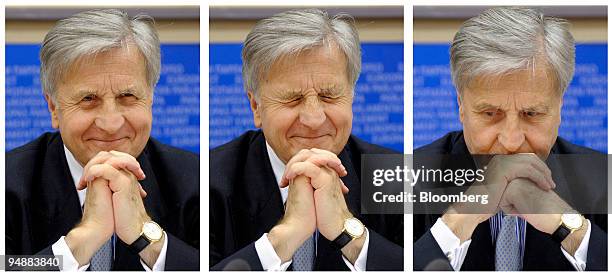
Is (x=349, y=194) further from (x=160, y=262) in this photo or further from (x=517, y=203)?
(x=160, y=262)

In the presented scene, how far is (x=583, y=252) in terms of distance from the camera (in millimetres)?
7426

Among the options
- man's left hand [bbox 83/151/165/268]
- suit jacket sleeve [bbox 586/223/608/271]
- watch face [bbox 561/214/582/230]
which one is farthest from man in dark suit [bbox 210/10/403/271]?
suit jacket sleeve [bbox 586/223/608/271]

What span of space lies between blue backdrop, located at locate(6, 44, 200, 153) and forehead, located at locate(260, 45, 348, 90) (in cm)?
53

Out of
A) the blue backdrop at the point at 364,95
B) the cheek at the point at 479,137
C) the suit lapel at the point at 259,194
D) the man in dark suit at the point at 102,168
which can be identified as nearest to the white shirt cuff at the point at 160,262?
the man in dark suit at the point at 102,168

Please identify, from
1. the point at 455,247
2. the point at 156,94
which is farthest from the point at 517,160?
the point at 156,94

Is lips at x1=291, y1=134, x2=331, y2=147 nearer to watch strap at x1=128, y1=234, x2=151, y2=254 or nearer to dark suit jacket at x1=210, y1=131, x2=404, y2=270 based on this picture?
dark suit jacket at x1=210, y1=131, x2=404, y2=270

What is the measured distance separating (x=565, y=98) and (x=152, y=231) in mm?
2809

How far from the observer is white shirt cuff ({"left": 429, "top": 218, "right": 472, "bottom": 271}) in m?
7.41

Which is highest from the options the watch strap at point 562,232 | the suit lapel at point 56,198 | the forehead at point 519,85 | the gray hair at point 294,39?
the gray hair at point 294,39

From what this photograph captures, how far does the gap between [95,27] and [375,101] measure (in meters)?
1.87

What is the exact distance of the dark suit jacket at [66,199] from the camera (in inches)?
290

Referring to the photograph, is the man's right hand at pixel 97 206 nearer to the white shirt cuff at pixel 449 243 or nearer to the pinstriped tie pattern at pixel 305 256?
the pinstriped tie pattern at pixel 305 256

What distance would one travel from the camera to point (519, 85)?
23.8 ft

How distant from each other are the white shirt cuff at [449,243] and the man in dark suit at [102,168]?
1572 millimetres
